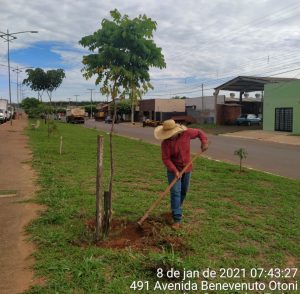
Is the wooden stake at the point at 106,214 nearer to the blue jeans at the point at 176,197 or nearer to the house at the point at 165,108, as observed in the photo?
the blue jeans at the point at 176,197

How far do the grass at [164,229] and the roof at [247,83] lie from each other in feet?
108

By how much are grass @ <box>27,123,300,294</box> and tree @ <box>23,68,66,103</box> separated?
106 ft

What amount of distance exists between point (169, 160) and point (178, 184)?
340 millimetres

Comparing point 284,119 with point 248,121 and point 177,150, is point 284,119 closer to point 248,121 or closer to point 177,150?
point 248,121

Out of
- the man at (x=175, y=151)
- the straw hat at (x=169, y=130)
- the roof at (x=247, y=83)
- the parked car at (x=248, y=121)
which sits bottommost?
the parked car at (x=248, y=121)

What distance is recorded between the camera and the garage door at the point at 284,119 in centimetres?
3525

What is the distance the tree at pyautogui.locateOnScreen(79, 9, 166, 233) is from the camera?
5078mm

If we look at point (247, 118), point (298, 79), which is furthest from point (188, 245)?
point (247, 118)

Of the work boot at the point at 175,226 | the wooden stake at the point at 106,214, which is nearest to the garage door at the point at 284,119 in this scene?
the work boot at the point at 175,226

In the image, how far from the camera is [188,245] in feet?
15.9

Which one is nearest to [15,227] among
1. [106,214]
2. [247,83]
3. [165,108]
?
[106,214]

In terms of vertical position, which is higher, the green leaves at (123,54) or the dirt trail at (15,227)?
the green leaves at (123,54)

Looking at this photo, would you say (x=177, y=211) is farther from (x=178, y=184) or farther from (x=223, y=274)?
(x=223, y=274)

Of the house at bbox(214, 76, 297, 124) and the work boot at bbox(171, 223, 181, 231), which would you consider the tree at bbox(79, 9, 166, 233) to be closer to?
the work boot at bbox(171, 223, 181, 231)
